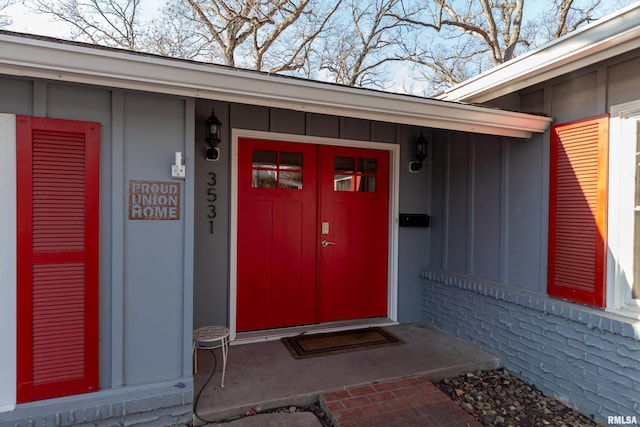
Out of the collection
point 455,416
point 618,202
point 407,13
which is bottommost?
point 455,416

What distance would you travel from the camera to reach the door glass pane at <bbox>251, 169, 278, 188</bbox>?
349cm

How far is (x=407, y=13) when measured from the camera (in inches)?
348

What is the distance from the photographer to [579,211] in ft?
8.57

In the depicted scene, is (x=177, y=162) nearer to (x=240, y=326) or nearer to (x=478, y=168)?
(x=240, y=326)

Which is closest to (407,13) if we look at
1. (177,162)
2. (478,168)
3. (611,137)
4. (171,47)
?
(171,47)

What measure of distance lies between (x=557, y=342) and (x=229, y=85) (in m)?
2.98

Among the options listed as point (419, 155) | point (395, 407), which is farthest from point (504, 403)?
point (419, 155)

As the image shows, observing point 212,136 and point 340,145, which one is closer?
point 212,136

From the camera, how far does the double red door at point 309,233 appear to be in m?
3.48

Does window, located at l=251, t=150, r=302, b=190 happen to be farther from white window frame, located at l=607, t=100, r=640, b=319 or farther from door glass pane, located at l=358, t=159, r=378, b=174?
white window frame, located at l=607, t=100, r=640, b=319

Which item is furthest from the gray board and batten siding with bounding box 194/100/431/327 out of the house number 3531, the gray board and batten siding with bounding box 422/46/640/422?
the gray board and batten siding with bounding box 422/46/640/422

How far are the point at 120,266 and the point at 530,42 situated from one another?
33.8 ft

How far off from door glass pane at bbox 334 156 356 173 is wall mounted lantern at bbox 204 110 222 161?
126cm

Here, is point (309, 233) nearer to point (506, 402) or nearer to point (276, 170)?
point (276, 170)
